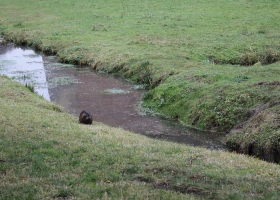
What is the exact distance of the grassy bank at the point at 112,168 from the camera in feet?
29.7

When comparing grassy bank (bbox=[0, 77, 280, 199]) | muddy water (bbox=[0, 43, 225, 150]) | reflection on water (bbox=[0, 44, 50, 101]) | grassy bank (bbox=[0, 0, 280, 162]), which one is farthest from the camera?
reflection on water (bbox=[0, 44, 50, 101])

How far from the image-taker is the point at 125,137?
48.1 feet

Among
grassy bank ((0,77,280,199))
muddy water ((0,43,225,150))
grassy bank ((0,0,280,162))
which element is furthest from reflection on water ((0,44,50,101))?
grassy bank ((0,77,280,199))

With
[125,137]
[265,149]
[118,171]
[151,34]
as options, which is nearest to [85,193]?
[118,171]

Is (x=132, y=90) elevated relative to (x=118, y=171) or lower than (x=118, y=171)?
lower

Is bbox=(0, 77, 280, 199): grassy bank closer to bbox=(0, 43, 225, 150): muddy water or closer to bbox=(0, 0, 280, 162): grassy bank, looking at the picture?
bbox=(0, 43, 225, 150): muddy water

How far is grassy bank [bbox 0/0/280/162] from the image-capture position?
1877 cm

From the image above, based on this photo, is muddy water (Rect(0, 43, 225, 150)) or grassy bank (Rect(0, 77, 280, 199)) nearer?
grassy bank (Rect(0, 77, 280, 199))

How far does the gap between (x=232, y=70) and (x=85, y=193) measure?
55.4 ft

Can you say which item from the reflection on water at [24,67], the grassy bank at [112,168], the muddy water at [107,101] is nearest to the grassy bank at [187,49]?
the muddy water at [107,101]

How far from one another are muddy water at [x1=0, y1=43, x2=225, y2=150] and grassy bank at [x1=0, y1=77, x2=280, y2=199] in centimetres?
411

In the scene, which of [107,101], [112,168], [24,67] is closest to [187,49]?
[107,101]

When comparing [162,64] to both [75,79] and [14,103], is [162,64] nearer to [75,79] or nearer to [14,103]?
[75,79]

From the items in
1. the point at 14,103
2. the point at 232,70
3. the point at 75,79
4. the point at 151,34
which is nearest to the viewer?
the point at 14,103
